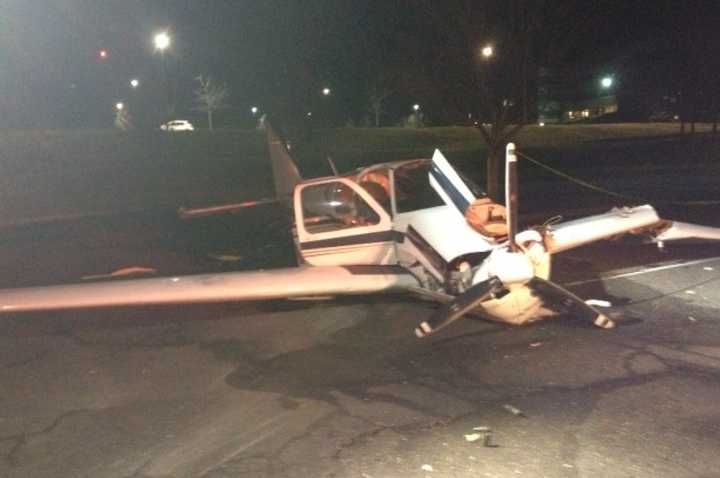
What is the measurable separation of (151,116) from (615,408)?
180ft

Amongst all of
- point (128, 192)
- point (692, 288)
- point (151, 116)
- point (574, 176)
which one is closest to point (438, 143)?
point (151, 116)

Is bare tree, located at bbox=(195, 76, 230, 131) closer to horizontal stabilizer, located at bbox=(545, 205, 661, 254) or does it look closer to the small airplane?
the small airplane

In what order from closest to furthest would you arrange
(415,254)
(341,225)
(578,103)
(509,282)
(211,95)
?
(509,282)
(415,254)
(341,225)
(211,95)
(578,103)

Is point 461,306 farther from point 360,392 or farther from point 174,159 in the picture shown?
point 174,159

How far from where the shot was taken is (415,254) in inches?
433

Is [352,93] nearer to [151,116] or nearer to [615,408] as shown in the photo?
[151,116]

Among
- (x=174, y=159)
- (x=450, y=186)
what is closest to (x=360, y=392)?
(x=450, y=186)

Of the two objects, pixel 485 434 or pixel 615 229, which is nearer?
pixel 485 434

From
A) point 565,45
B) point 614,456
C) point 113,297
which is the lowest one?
point 614,456

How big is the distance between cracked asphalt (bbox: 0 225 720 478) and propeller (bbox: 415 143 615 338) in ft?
1.27

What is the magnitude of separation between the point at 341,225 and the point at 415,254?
1.49m

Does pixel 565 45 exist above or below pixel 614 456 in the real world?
above

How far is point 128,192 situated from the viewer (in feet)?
117

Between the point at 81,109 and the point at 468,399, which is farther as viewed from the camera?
the point at 81,109
